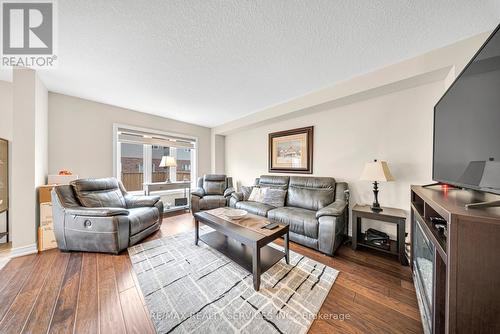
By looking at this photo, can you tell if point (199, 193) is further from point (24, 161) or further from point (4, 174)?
point (4, 174)

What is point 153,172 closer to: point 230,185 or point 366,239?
point 230,185

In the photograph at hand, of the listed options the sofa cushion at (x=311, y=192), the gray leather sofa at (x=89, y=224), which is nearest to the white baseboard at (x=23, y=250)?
the gray leather sofa at (x=89, y=224)

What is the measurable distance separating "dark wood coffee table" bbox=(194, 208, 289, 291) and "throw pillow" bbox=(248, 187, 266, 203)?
1044 mm

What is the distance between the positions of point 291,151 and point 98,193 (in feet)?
11.0

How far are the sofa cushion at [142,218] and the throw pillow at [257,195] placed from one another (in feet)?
5.45

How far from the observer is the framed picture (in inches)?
124

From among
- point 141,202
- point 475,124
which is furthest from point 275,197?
point 475,124

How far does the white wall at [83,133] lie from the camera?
2.76 m

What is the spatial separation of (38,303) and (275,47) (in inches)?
119

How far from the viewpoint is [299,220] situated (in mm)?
2275

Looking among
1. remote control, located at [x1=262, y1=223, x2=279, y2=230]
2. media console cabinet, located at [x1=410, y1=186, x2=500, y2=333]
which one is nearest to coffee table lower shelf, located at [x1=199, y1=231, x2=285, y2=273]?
remote control, located at [x1=262, y1=223, x2=279, y2=230]

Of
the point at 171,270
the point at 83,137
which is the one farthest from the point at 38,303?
the point at 83,137

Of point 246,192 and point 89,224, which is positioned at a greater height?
point 246,192

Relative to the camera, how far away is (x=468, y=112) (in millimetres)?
1001
